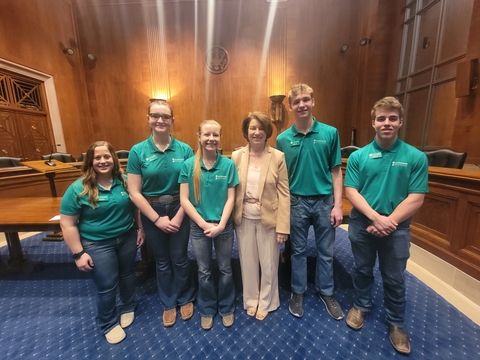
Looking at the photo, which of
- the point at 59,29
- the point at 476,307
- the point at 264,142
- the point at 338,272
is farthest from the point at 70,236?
the point at 59,29

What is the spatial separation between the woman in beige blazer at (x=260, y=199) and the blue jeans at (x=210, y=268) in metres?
0.11

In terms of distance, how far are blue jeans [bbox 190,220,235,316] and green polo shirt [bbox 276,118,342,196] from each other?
0.58 metres

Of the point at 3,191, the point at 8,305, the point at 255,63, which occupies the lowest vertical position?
the point at 8,305

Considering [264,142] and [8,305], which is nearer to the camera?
[264,142]

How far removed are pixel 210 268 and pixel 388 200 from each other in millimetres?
1222

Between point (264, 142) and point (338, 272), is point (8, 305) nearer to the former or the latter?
point (264, 142)

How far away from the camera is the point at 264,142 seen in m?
1.44

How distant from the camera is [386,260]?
4.46 ft

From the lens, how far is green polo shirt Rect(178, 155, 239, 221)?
1.40 meters

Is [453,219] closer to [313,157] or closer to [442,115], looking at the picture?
[313,157]

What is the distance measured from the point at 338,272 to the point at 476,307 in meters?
0.98

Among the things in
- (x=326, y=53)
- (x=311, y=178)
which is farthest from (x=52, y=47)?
(x=311, y=178)

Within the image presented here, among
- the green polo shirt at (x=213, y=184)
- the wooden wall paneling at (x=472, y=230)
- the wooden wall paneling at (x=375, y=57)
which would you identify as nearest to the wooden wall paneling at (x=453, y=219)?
the wooden wall paneling at (x=472, y=230)

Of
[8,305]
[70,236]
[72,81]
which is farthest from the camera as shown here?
[72,81]
